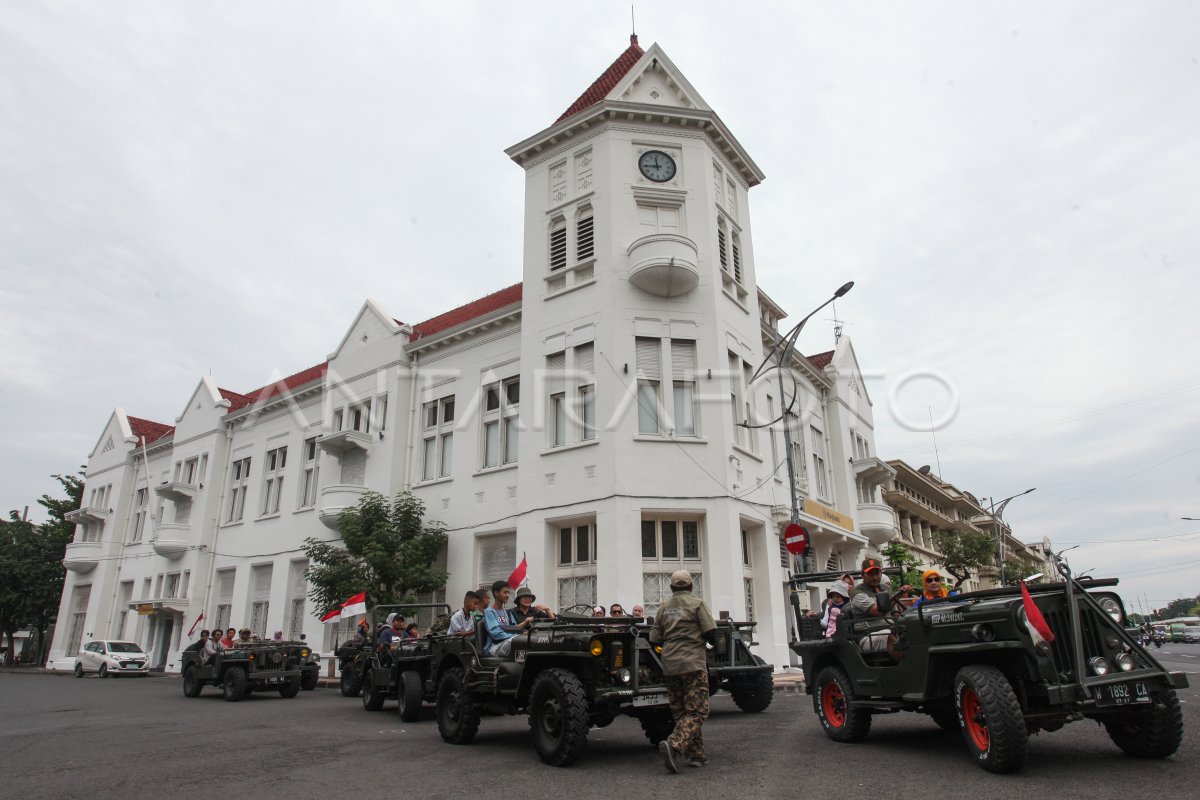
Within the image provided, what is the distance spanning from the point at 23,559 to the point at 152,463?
1281 cm

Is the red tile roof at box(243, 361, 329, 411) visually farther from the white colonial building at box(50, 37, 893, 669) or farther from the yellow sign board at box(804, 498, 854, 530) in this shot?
the yellow sign board at box(804, 498, 854, 530)

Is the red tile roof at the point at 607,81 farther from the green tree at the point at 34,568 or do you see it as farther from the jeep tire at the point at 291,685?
the green tree at the point at 34,568

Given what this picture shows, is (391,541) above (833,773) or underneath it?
above

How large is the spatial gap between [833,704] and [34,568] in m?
48.0

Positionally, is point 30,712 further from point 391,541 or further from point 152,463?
point 152,463

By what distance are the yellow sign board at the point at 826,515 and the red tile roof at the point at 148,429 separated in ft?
99.6

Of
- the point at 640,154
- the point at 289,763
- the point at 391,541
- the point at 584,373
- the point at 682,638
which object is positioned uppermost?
the point at 640,154

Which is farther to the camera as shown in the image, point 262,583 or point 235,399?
point 235,399

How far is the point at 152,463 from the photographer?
37.0 meters

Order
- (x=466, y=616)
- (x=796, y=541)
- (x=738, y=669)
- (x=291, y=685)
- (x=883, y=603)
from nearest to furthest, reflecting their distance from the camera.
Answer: (x=883, y=603) → (x=738, y=669) → (x=466, y=616) → (x=796, y=541) → (x=291, y=685)

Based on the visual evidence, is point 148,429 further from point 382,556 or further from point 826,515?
point 826,515

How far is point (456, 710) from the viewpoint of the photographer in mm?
9359

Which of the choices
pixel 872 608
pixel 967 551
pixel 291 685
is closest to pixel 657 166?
pixel 872 608

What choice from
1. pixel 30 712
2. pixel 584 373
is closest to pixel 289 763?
pixel 30 712
